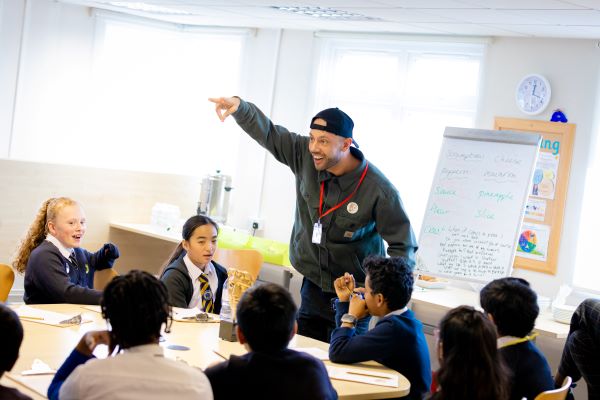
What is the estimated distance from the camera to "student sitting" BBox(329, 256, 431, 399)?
347 centimetres

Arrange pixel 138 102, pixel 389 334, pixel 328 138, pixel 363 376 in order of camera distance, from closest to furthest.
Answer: pixel 363 376, pixel 389 334, pixel 328 138, pixel 138 102

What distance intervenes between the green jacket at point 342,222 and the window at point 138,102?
410 centimetres

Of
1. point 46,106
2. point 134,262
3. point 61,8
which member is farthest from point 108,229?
point 61,8

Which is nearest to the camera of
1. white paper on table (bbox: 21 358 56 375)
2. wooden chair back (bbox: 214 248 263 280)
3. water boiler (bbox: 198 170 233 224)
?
white paper on table (bbox: 21 358 56 375)

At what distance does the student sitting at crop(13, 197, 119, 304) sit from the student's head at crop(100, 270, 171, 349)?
1.64 m

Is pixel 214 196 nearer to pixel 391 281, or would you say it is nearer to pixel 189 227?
pixel 189 227

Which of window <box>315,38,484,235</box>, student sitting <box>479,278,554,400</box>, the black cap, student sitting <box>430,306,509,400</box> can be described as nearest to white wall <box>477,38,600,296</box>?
window <box>315,38,484,235</box>

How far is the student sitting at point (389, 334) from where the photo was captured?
347cm

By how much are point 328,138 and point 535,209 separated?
2592 millimetres

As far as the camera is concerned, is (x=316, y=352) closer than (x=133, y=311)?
No

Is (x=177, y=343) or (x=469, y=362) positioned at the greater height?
(x=469, y=362)

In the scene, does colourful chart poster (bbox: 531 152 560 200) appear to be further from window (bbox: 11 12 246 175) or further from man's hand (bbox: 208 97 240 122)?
window (bbox: 11 12 246 175)

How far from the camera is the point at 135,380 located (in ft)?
7.63

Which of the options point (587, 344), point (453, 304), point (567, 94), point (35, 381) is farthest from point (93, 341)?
point (567, 94)
